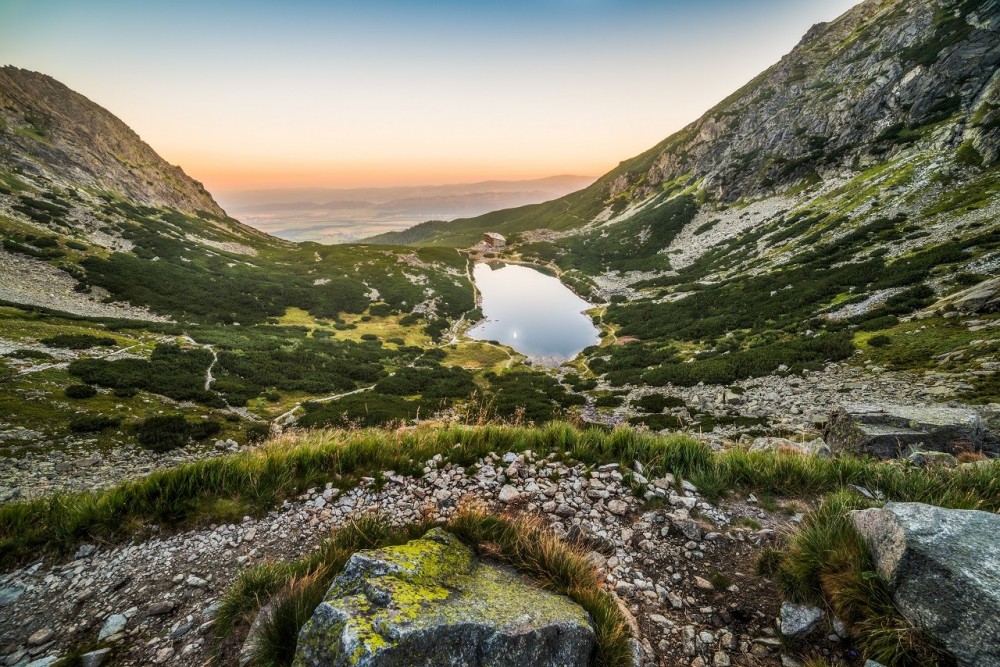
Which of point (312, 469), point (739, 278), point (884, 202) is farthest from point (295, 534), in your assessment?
point (884, 202)

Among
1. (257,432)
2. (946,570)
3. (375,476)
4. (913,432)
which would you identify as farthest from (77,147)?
(913,432)

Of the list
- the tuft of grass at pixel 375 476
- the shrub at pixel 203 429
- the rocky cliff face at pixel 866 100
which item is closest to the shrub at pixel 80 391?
the shrub at pixel 203 429

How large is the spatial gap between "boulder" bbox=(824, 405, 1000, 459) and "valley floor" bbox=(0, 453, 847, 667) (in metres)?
6.91

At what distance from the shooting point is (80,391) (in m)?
19.2

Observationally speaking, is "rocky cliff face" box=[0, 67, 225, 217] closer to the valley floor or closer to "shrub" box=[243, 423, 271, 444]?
"shrub" box=[243, 423, 271, 444]

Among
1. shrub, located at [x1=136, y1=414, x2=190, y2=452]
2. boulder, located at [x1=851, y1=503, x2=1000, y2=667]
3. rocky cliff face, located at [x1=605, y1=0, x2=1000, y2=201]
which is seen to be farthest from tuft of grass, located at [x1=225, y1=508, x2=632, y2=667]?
rocky cliff face, located at [x1=605, y1=0, x2=1000, y2=201]

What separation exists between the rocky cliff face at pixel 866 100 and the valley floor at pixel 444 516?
67421mm

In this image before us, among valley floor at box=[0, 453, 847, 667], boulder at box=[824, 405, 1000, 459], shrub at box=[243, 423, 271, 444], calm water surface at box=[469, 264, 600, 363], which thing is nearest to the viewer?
valley floor at box=[0, 453, 847, 667]

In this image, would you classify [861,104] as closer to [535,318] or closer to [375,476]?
[535,318]

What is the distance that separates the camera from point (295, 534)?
559 cm

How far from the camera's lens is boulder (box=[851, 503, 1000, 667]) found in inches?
110

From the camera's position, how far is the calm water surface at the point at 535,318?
52062 millimetres

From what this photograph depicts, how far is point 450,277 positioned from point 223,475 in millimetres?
83263

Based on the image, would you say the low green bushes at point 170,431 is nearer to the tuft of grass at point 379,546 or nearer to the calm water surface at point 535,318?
the tuft of grass at point 379,546
